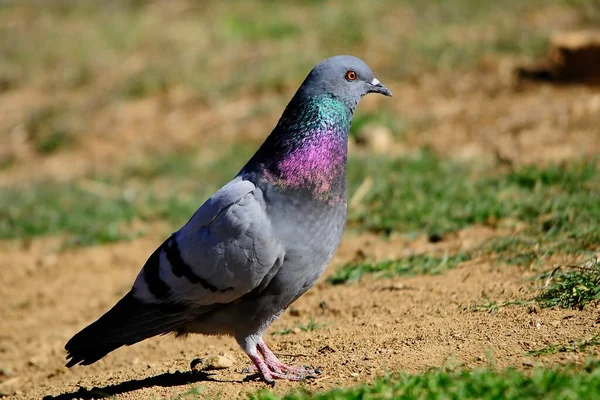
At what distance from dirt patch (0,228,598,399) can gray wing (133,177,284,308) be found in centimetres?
39

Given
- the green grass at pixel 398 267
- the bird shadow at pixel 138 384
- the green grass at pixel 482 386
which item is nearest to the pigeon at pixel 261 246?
the bird shadow at pixel 138 384

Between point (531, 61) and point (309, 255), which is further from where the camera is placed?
point (531, 61)

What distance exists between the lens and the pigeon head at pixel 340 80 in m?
3.81

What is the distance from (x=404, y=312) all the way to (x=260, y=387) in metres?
1.05

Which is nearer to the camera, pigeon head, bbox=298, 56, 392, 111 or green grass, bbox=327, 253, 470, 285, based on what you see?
pigeon head, bbox=298, 56, 392, 111

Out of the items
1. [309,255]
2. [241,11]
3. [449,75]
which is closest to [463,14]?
[449,75]

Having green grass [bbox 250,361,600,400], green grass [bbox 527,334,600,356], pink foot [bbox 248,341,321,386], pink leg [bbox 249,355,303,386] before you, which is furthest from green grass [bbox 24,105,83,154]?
green grass [bbox 527,334,600,356]

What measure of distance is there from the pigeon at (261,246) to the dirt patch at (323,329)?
0.24 metres

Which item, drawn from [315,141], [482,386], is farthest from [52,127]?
[482,386]

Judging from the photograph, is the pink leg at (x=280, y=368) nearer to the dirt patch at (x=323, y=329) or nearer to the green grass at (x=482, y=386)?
the dirt patch at (x=323, y=329)

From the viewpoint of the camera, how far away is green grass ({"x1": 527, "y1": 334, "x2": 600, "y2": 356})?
3.22m

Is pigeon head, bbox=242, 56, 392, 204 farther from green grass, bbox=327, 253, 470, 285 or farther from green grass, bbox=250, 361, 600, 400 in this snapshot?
green grass, bbox=327, 253, 470, 285

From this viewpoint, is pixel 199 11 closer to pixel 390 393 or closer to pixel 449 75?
pixel 449 75

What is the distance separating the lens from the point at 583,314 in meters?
3.60
